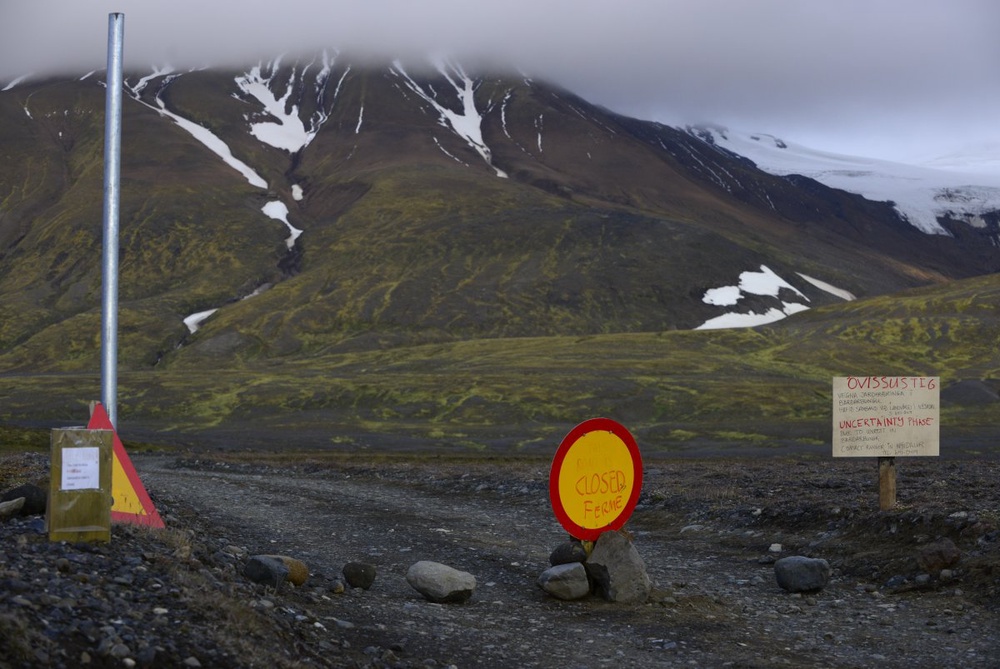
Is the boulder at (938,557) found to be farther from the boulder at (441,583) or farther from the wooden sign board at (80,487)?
the wooden sign board at (80,487)

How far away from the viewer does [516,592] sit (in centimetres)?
1374

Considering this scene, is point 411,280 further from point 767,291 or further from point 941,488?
point 941,488

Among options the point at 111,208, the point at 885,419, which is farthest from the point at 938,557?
the point at 111,208

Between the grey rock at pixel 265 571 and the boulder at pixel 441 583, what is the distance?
1.64 m

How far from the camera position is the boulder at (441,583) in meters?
12.8

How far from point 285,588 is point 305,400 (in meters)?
82.8

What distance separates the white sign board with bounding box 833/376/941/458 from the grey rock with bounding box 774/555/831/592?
4.04m

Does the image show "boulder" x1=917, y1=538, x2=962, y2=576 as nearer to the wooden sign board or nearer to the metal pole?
the wooden sign board

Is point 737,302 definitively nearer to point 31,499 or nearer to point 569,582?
point 569,582

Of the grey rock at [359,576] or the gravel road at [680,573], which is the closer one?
the gravel road at [680,573]

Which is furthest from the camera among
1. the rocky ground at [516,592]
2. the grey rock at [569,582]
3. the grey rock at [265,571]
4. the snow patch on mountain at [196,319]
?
the snow patch on mountain at [196,319]

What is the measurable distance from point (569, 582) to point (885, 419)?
24.6 feet

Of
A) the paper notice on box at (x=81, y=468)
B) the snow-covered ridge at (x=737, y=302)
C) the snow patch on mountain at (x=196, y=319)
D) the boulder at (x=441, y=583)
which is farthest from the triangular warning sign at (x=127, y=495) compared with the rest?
the snow patch on mountain at (x=196, y=319)

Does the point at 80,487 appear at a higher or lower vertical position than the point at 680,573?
higher
